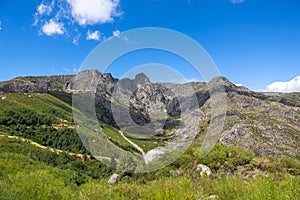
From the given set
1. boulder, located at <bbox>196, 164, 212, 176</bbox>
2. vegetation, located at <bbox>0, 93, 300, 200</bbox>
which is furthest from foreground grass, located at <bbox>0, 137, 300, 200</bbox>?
boulder, located at <bbox>196, 164, 212, 176</bbox>

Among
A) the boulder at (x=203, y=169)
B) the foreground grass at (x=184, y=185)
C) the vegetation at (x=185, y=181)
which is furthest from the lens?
the boulder at (x=203, y=169)

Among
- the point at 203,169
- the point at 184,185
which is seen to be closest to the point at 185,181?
the point at 184,185

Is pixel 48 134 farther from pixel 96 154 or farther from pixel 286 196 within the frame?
pixel 286 196

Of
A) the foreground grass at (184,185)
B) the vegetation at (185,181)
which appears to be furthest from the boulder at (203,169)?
the foreground grass at (184,185)

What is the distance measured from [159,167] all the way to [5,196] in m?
31.4

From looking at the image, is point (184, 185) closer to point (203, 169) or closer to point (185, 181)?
point (185, 181)

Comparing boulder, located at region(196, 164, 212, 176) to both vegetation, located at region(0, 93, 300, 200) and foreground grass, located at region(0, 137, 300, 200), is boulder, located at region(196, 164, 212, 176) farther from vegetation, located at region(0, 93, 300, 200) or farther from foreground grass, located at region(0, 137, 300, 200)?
foreground grass, located at region(0, 137, 300, 200)

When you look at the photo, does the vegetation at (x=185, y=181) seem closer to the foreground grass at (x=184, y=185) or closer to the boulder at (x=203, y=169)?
the foreground grass at (x=184, y=185)

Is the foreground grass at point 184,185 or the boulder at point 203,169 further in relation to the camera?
the boulder at point 203,169

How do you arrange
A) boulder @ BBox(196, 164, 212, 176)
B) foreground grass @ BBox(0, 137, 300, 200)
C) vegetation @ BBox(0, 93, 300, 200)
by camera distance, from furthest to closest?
1. boulder @ BBox(196, 164, 212, 176)
2. vegetation @ BBox(0, 93, 300, 200)
3. foreground grass @ BBox(0, 137, 300, 200)

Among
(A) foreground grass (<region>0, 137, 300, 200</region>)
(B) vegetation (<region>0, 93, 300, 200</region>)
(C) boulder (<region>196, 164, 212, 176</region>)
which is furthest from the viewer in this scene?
(C) boulder (<region>196, 164, 212, 176</region>)

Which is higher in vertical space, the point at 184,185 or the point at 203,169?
the point at 184,185

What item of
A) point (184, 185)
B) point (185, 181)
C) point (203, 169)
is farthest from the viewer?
point (203, 169)

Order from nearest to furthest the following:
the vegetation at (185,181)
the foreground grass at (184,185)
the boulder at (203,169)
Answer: the foreground grass at (184,185), the vegetation at (185,181), the boulder at (203,169)
